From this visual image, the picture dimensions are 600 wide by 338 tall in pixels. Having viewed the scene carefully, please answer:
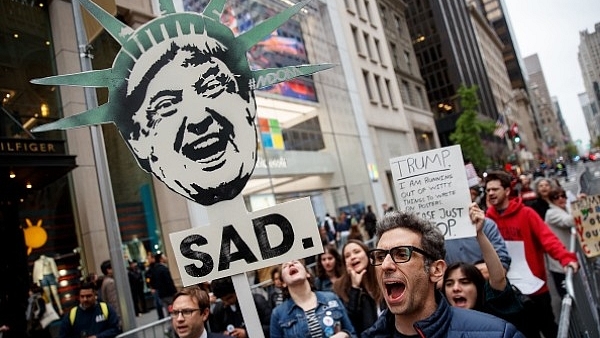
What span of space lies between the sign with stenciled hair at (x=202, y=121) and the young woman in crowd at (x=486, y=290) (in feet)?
3.85

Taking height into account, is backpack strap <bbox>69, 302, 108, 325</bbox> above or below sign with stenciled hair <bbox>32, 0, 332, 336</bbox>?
below

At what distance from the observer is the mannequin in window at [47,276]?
400 inches

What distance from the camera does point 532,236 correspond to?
4.45 meters

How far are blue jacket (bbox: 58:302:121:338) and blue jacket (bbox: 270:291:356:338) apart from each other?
3379 millimetres

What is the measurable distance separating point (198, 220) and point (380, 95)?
798 inches

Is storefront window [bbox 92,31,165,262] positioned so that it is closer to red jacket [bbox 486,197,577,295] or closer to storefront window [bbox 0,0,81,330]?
storefront window [bbox 0,0,81,330]

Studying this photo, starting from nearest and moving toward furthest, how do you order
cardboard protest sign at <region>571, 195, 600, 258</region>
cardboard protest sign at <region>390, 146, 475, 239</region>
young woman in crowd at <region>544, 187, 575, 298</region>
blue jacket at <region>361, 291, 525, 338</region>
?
blue jacket at <region>361, 291, 525, 338</region>, cardboard protest sign at <region>390, 146, 475, 239</region>, cardboard protest sign at <region>571, 195, 600, 258</region>, young woman in crowd at <region>544, 187, 575, 298</region>

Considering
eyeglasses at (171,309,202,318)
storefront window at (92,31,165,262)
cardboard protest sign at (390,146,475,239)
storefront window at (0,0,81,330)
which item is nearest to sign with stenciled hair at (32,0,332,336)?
eyeglasses at (171,309,202,318)

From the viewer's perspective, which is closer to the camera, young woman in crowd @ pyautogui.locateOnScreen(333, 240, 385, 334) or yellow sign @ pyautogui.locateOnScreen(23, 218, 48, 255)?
young woman in crowd @ pyautogui.locateOnScreen(333, 240, 385, 334)

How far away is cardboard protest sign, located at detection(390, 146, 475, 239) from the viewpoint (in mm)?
3271

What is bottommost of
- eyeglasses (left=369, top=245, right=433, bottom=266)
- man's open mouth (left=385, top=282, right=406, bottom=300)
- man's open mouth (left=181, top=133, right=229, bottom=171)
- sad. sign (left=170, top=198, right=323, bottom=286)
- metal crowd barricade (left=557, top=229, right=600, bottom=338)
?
metal crowd barricade (left=557, top=229, right=600, bottom=338)

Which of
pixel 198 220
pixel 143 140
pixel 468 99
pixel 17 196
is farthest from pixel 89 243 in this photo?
pixel 468 99

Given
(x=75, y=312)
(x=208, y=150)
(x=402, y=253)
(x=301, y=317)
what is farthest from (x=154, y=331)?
(x=402, y=253)

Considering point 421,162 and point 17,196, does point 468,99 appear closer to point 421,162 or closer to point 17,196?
point 17,196
